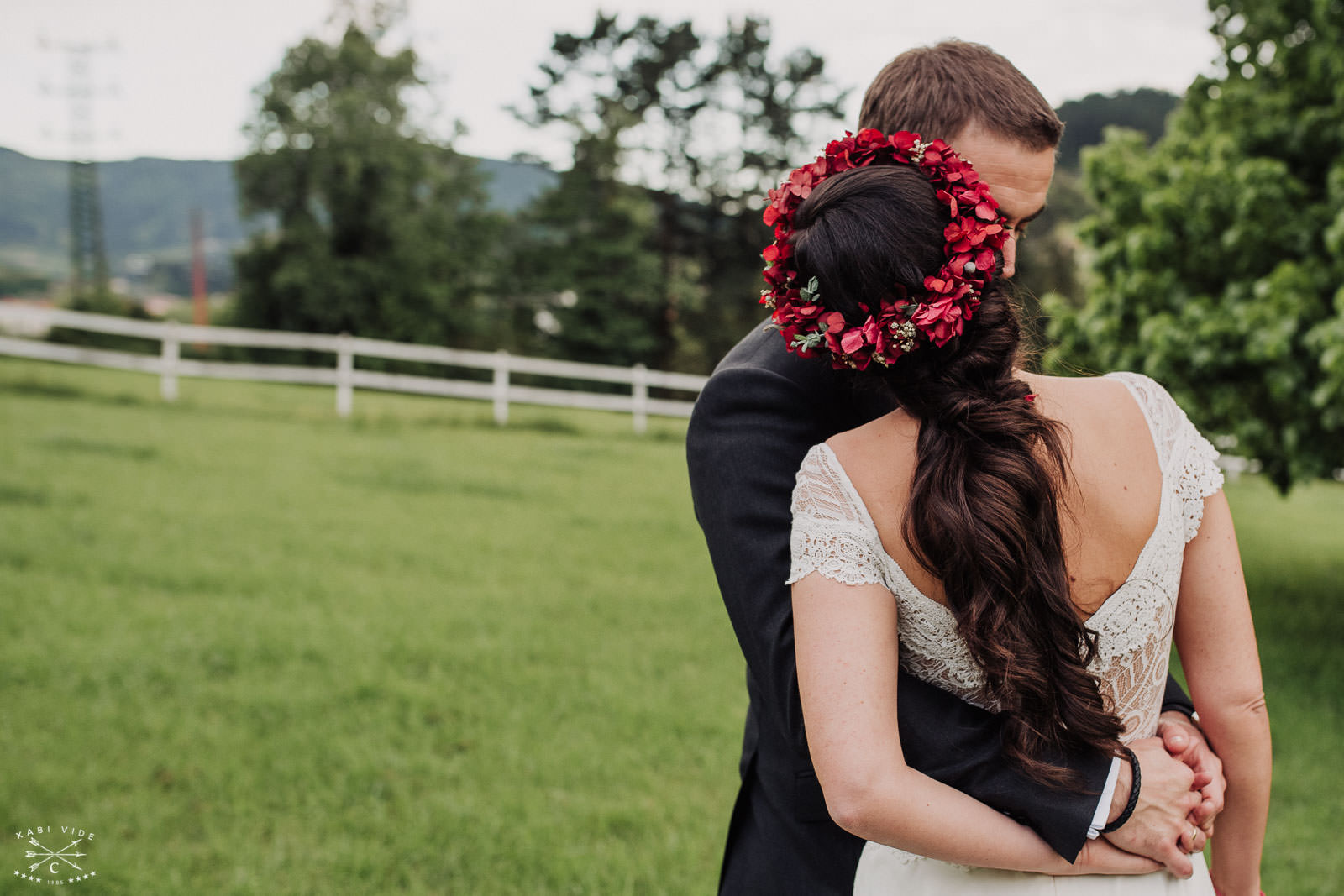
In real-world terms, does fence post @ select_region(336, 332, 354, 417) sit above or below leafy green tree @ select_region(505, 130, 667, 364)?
below

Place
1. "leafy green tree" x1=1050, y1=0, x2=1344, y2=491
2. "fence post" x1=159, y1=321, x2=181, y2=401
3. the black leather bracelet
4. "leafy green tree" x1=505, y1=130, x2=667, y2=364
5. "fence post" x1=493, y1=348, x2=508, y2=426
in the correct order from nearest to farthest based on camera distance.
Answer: the black leather bracelet
"leafy green tree" x1=1050, y1=0, x2=1344, y2=491
"fence post" x1=159, y1=321, x2=181, y2=401
"fence post" x1=493, y1=348, x2=508, y2=426
"leafy green tree" x1=505, y1=130, x2=667, y2=364

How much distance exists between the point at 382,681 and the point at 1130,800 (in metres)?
4.63

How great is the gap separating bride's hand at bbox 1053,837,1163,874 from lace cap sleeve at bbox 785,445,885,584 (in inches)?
20.5

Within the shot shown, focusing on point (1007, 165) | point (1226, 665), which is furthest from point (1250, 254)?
point (1226, 665)

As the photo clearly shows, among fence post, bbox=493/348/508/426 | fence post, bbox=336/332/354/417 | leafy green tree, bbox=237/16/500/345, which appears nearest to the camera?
fence post, bbox=336/332/354/417

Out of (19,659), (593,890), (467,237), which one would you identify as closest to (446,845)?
(593,890)

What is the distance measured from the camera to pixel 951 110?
1.69 meters

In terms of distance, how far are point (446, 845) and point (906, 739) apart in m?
3.03

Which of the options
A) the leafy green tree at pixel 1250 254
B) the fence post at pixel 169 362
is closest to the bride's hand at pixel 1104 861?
the leafy green tree at pixel 1250 254

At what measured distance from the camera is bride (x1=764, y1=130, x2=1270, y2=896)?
1313 mm

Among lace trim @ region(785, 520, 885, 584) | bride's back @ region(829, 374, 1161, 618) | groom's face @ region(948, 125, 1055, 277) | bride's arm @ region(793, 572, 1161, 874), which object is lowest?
bride's arm @ region(793, 572, 1161, 874)

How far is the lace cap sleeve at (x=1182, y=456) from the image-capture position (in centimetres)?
143
